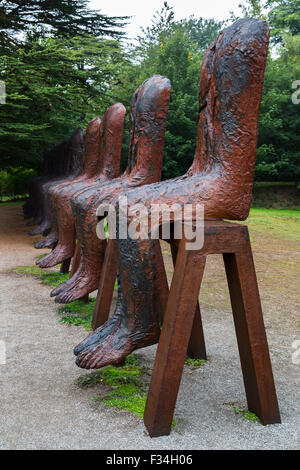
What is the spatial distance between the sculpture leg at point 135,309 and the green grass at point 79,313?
1.42 m

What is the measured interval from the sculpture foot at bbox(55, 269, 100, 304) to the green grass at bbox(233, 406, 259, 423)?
214 cm

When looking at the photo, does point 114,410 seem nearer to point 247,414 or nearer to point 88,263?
point 247,414

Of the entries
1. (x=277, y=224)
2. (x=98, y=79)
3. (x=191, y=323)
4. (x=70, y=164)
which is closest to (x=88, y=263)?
(x=191, y=323)

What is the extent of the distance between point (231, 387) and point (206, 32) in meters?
41.6

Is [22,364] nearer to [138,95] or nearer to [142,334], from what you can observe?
[142,334]

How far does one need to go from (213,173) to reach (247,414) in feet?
4.52

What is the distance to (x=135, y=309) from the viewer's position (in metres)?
2.89

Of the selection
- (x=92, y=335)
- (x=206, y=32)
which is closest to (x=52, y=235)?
(x=92, y=335)

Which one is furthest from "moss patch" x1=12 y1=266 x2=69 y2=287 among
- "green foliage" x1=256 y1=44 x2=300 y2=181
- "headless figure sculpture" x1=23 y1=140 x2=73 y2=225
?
"green foliage" x1=256 y1=44 x2=300 y2=181

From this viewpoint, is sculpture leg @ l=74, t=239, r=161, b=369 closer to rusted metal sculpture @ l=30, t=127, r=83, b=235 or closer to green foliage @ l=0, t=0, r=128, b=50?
rusted metal sculpture @ l=30, t=127, r=83, b=235

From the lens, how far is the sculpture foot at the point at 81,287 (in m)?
4.54

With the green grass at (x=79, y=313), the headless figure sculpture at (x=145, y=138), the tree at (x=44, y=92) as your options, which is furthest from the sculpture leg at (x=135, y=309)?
the tree at (x=44, y=92)

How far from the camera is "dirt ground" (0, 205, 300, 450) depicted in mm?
2428

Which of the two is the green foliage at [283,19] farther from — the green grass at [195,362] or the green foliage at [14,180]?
the green grass at [195,362]
